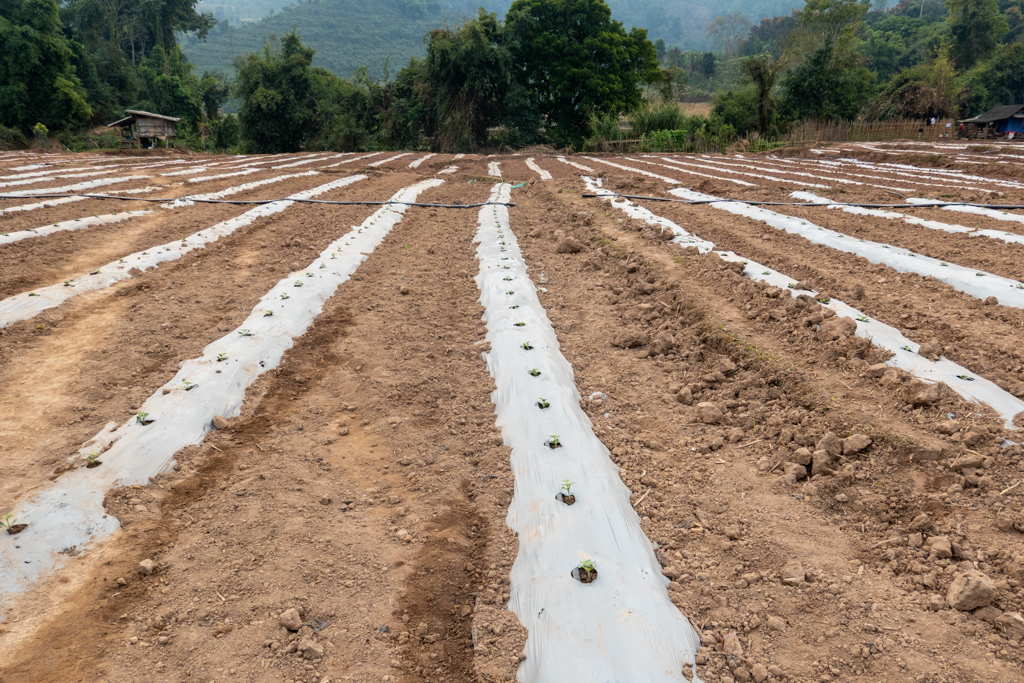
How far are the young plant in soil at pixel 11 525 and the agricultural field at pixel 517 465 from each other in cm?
1

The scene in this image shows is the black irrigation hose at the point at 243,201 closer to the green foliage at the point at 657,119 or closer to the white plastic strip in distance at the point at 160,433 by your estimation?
the white plastic strip in distance at the point at 160,433

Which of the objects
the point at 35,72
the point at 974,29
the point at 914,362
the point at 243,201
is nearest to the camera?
the point at 914,362

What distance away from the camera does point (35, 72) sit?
2330 cm

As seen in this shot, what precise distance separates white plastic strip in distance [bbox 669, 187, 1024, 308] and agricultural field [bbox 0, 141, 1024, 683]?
0.03m

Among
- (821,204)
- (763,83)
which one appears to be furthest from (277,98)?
(821,204)

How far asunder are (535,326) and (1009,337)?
9.94 feet

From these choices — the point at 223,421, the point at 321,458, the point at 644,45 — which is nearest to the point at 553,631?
the point at 321,458

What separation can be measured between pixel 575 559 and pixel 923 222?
6700 millimetres

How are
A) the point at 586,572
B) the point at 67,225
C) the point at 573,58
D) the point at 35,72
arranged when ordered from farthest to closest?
the point at 573,58 → the point at 35,72 → the point at 67,225 → the point at 586,572

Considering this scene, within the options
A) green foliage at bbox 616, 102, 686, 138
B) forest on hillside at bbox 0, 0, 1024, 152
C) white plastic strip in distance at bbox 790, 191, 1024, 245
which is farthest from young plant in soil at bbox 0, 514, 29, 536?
green foliage at bbox 616, 102, 686, 138

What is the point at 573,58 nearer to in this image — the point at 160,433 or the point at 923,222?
the point at 923,222

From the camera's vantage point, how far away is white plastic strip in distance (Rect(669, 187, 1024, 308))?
161 inches

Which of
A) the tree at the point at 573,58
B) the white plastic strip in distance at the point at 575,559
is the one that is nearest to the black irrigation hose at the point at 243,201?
the white plastic strip in distance at the point at 575,559

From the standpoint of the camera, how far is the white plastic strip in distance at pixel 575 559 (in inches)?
66.0
